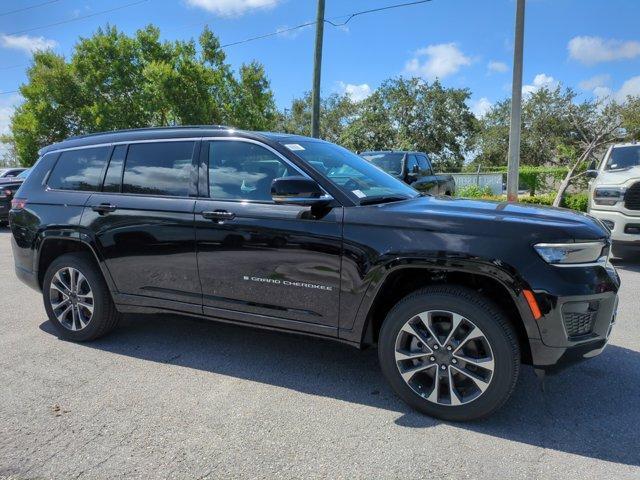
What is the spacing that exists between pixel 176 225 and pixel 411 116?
129 feet

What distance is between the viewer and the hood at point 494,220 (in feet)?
9.55

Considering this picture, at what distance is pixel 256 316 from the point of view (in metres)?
3.66

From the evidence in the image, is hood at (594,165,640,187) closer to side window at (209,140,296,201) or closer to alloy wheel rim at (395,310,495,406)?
alloy wheel rim at (395,310,495,406)

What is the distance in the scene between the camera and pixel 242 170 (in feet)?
12.5

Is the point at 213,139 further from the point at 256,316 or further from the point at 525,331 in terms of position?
the point at 525,331

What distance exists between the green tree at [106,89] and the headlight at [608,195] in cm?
2396

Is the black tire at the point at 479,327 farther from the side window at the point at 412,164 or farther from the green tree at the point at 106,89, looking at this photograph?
the green tree at the point at 106,89

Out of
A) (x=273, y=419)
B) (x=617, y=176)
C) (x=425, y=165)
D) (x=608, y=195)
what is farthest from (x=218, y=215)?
(x=425, y=165)

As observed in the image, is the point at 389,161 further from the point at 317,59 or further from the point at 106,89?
the point at 106,89

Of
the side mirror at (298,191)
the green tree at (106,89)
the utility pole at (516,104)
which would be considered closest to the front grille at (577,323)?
the side mirror at (298,191)

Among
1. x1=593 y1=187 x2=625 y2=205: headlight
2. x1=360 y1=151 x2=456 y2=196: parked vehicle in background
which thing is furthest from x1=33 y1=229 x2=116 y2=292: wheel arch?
x1=360 y1=151 x2=456 y2=196: parked vehicle in background

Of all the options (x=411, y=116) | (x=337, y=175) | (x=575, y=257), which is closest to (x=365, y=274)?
(x=337, y=175)

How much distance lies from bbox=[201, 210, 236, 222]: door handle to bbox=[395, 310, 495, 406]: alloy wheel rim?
1.45 m

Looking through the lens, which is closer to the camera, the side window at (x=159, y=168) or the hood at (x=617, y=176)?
the side window at (x=159, y=168)
